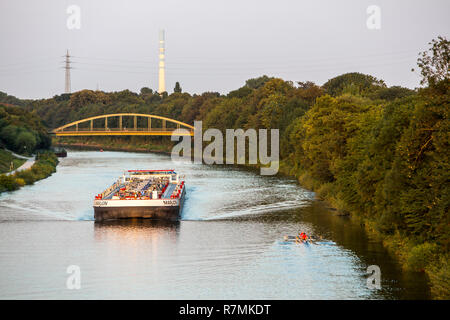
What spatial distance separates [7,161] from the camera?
232 feet

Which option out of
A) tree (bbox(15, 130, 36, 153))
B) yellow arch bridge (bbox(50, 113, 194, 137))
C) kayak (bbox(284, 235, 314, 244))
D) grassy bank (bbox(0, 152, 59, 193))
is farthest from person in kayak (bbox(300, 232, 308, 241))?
yellow arch bridge (bbox(50, 113, 194, 137))

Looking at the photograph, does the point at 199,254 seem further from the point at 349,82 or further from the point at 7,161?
the point at 349,82

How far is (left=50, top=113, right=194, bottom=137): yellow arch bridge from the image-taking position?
427 ft

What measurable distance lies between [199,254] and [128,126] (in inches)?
4843

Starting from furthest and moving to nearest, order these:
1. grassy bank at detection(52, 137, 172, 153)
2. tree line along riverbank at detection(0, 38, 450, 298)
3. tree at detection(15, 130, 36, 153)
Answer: grassy bank at detection(52, 137, 172, 153), tree at detection(15, 130, 36, 153), tree line along riverbank at detection(0, 38, 450, 298)

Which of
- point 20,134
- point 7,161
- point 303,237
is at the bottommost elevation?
point 303,237

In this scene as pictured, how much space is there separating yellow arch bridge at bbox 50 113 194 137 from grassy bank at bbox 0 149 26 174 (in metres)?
46.8

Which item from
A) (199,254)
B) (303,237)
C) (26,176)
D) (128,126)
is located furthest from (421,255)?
(128,126)

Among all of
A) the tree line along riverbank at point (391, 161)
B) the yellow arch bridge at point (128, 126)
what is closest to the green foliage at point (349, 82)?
the tree line along riverbank at point (391, 161)

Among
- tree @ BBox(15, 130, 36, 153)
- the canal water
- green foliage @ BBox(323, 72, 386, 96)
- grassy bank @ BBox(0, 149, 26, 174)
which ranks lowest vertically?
the canal water

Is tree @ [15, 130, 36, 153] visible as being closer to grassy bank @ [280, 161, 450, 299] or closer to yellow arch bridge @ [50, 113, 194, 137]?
yellow arch bridge @ [50, 113, 194, 137]
